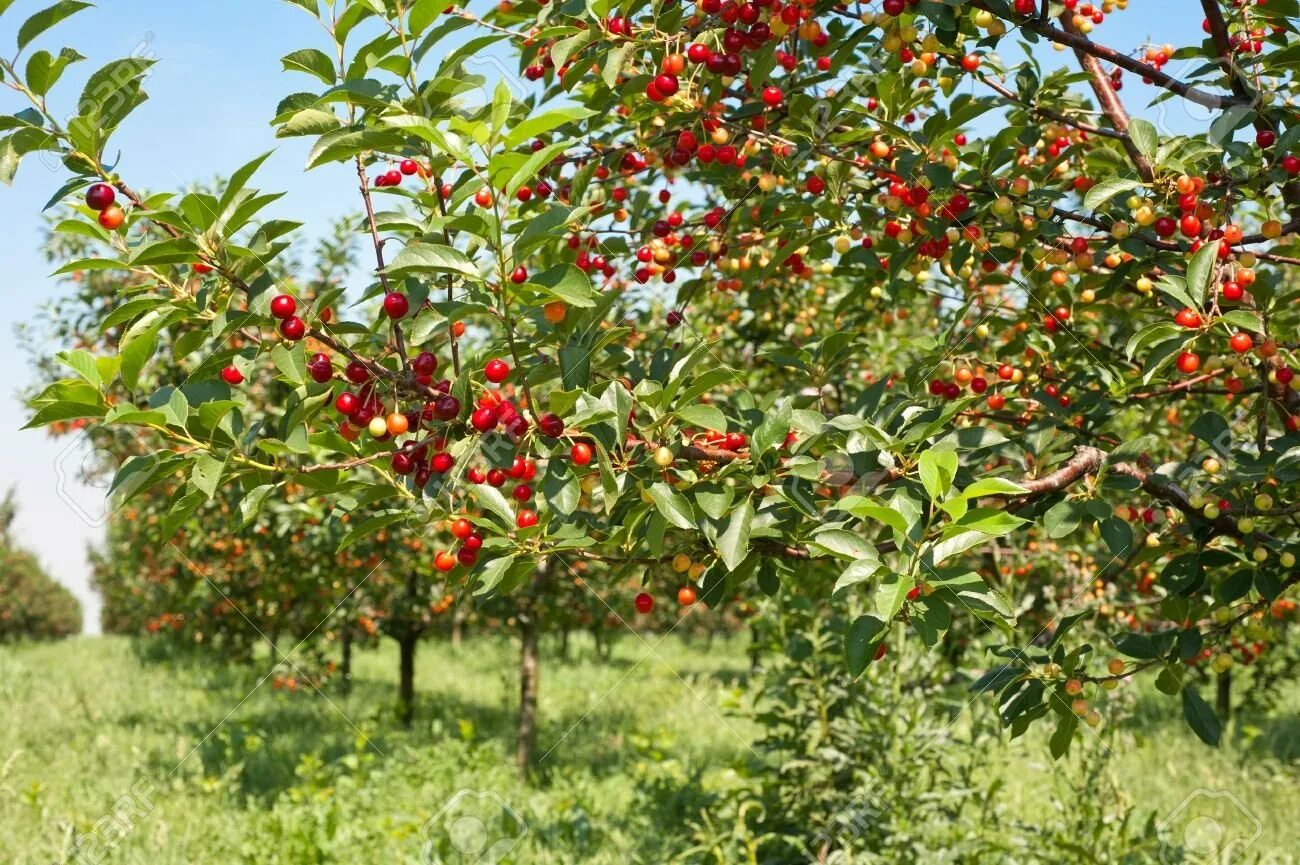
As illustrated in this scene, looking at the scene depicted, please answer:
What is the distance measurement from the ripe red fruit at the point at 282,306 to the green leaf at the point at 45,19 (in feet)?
1.89

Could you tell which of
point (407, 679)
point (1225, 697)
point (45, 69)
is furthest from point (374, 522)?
point (1225, 697)

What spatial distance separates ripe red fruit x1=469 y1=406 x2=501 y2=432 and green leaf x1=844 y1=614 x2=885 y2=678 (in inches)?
28.7

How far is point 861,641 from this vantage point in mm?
1687

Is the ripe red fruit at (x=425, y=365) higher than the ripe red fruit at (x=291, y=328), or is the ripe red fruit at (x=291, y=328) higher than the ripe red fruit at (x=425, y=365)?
the ripe red fruit at (x=291, y=328)

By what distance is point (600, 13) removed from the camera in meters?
1.98

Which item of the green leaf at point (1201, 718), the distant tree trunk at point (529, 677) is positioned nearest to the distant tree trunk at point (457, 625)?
the distant tree trunk at point (529, 677)

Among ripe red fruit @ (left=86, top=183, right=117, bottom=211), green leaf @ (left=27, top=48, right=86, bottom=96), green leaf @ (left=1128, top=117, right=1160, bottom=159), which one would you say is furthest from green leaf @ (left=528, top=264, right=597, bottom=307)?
green leaf @ (left=1128, top=117, right=1160, bottom=159)

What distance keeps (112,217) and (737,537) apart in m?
1.20

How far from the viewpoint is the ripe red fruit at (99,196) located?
1584 millimetres

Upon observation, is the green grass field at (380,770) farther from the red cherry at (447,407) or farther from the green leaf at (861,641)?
the red cherry at (447,407)

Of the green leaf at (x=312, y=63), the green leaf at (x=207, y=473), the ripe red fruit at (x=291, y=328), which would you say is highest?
the green leaf at (x=312, y=63)

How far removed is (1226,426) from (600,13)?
1858 mm

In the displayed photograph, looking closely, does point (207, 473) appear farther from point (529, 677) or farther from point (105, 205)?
point (529, 677)

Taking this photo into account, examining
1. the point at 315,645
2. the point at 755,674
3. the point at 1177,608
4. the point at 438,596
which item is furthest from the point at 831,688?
the point at 315,645
